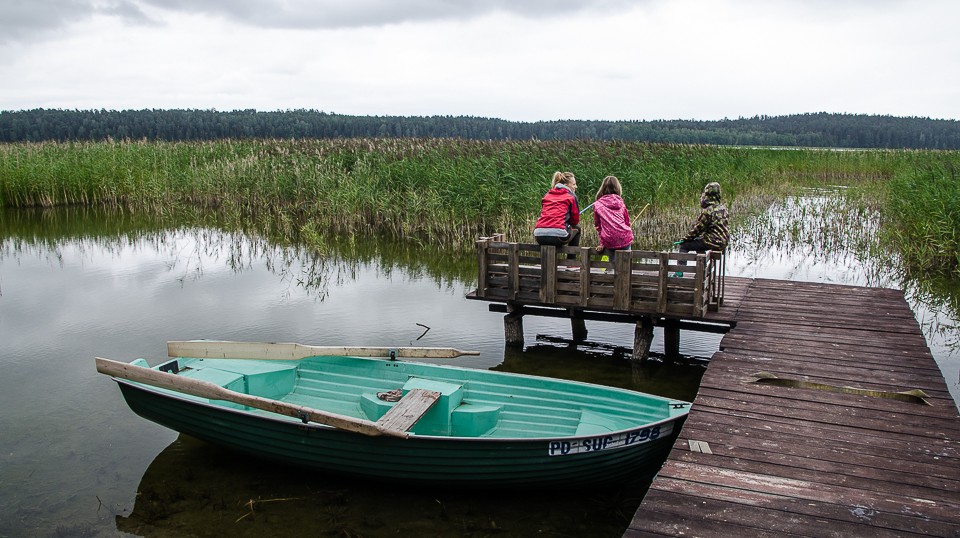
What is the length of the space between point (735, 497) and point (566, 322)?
21.2 feet

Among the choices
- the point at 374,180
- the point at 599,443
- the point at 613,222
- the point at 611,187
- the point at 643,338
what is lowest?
the point at 643,338

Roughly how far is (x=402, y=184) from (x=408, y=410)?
1212 centimetres

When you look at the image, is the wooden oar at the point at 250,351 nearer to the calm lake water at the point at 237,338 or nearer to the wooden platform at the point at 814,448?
the calm lake water at the point at 237,338

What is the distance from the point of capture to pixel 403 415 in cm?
517

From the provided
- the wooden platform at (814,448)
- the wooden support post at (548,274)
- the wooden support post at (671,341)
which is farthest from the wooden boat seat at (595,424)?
the wooden support post at (671,341)

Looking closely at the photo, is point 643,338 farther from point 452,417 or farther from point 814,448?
point 814,448

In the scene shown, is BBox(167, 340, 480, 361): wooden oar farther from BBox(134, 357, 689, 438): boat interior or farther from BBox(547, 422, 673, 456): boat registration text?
BBox(547, 422, 673, 456): boat registration text

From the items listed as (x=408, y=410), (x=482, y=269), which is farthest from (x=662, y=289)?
(x=408, y=410)

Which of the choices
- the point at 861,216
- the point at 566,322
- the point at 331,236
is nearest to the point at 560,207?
the point at 566,322

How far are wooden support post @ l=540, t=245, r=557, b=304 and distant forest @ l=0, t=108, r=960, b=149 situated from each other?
108ft

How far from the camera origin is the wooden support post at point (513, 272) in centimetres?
828

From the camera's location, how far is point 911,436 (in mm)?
4426

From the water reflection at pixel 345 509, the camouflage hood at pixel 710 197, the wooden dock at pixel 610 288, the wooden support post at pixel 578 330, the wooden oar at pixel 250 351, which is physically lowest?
the water reflection at pixel 345 509

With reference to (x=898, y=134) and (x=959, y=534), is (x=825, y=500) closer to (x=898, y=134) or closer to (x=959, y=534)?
(x=959, y=534)
